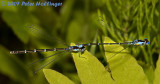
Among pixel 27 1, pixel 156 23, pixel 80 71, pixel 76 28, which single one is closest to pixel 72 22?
pixel 76 28

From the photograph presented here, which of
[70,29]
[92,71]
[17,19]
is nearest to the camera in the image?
[92,71]

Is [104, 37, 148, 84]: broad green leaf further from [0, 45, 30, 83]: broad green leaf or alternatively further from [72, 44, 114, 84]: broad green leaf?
[0, 45, 30, 83]: broad green leaf

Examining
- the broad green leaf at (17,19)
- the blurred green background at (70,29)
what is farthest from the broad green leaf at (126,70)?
the broad green leaf at (17,19)

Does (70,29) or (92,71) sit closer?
(92,71)

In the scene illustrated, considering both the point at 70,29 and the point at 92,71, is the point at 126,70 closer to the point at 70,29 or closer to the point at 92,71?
the point at 92,71

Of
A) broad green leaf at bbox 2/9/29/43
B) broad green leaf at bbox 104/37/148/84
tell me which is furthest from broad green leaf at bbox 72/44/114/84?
broad green leaf at bbox 2/9/29/43

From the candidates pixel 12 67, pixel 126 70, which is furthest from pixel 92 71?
pixel 12 67
